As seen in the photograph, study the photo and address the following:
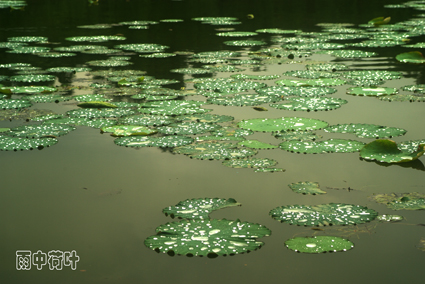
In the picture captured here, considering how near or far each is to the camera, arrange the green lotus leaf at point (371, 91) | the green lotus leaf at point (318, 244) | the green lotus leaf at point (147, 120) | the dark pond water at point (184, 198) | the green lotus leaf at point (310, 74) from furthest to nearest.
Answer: the green lotus leaf at point (310, 74) → the green lotus leaf at point (371, 91) → the green lotus leaf at point (147, 120) → the green lotus leaf at point (318, 244) → the dark pond water at point (184, 198)

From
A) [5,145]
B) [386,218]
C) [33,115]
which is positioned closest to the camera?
[386,218]

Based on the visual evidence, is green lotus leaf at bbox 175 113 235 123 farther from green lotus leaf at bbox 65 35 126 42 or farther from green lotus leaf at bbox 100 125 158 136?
green lotus leaf at bbox 65 35 126 42

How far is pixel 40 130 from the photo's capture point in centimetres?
394

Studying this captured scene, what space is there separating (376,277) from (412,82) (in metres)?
3.77

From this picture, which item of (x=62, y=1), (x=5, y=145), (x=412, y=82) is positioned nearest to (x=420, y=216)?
(x=5, y=145)

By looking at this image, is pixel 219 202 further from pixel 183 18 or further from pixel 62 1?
pixel 62 1

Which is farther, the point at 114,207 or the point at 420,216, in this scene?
the point at 114,207

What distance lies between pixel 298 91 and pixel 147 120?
1.61 metres

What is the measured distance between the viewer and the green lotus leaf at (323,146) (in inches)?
135

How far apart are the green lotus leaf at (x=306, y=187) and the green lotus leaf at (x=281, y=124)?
3.28 feet

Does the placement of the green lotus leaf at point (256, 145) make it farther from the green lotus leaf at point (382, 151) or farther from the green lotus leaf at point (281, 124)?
the green lotus leaf at point (382, 151)

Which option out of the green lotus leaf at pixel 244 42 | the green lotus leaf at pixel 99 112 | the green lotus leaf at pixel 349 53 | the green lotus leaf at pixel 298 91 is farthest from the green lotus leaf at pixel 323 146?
the green lotus leaf at pixel 244 42

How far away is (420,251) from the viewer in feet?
7.27

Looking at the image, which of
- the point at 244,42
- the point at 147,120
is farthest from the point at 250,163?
the point at 244,42
